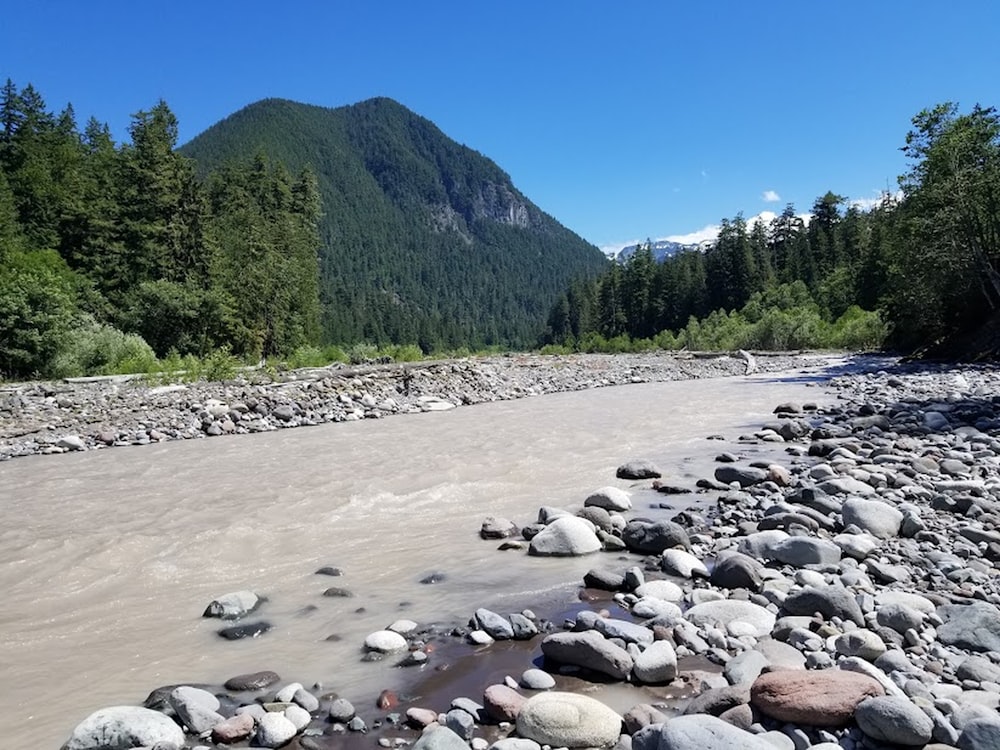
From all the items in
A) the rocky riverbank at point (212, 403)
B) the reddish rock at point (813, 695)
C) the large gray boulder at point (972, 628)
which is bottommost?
the large gray boulder at point (972, 628)

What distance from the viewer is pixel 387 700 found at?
3125 millimetres

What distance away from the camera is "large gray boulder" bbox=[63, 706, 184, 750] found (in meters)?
2.75

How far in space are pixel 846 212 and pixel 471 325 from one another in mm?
106070

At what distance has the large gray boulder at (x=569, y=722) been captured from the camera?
8.81 ft

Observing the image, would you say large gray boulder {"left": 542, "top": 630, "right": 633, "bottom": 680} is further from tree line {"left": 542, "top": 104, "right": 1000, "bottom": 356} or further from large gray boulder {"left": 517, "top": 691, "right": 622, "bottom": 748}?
tree line {"left": 542, "top": 104, "right": 1000, "bottom": 356}

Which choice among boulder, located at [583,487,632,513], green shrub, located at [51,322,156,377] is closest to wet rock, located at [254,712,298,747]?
boulder, located at [583,487,632,513]

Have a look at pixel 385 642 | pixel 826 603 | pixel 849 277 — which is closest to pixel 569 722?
pixel 385 642

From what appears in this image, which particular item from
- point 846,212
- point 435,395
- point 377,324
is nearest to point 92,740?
point 435,395

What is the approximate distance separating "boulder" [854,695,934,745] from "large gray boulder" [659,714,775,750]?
18.5 inches

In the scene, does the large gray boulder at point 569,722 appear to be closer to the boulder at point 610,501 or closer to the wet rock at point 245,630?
the wet rock at point 245,630

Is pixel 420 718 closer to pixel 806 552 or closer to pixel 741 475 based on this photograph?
pixel 806 552

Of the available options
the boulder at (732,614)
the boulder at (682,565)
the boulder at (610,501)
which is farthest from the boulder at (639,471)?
the boulder at (732,614)

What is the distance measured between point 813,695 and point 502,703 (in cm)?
144

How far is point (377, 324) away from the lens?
4574 inches
